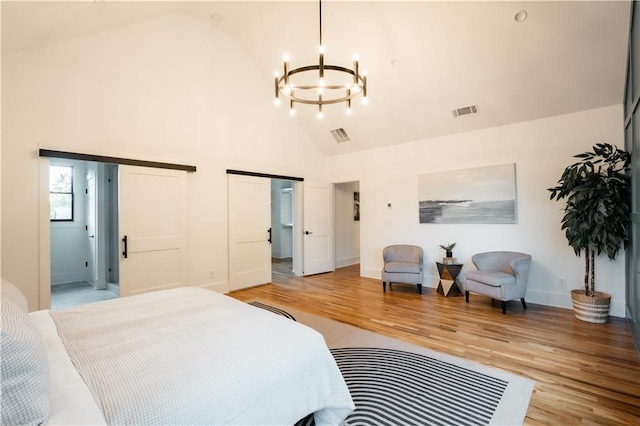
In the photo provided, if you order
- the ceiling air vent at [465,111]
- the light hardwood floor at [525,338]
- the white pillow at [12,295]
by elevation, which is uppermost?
the ceiling air vent at [465,111]

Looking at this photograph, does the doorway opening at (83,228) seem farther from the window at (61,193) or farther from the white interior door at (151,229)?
→ the white interior door at (151,229)

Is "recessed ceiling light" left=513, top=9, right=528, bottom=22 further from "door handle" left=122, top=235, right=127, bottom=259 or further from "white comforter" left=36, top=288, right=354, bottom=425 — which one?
"door handle" left=122, top=235, right=127, bottom=259

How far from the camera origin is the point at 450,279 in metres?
4.68

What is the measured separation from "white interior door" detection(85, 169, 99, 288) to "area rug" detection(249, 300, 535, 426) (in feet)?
16.4

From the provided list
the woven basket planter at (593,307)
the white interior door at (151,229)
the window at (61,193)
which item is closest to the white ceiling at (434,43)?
the white interior door at (151,229)

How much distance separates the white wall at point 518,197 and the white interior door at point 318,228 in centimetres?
107

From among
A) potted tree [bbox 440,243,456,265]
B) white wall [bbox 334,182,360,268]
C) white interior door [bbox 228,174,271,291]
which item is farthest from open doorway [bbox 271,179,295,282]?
potted tree [bbox 440,243,456,265]

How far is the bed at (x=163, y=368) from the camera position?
0.99m

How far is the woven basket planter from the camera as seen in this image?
3.47 metres

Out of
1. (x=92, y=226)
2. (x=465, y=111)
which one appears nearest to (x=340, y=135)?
(x=465, y=111)

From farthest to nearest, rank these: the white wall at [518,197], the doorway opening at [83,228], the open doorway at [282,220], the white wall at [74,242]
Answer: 1. the open doorway at [282,220]
2. the white wall at [74,242]
3. the doorway opening at [83,228]
4. the white wall at [518,197]

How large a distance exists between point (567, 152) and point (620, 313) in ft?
7.07

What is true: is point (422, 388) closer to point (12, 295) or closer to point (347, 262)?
point (12, 295)

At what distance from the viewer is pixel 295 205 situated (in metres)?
6.46
